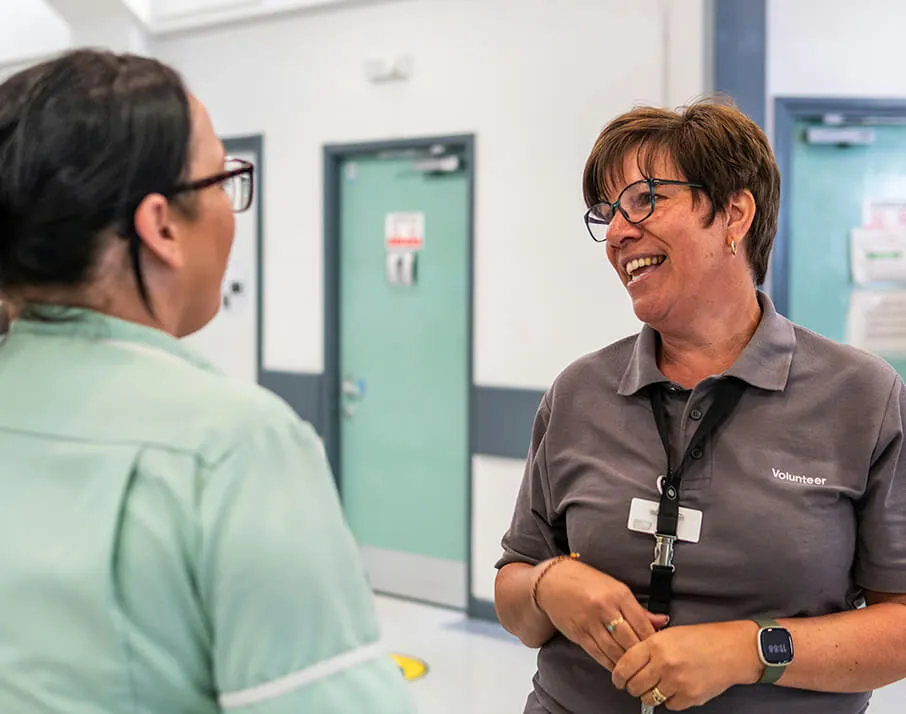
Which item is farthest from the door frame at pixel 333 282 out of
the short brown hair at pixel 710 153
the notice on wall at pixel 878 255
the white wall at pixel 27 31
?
the short brown hair at pixel 710 153

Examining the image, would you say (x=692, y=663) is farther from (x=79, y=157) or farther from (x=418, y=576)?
(x=418, y=576)

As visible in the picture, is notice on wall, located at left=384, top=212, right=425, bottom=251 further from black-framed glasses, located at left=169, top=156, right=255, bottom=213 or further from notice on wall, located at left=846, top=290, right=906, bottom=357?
black-framed glasses, located at left=169, top=156, right=255, bottom=213

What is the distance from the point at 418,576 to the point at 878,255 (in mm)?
2613

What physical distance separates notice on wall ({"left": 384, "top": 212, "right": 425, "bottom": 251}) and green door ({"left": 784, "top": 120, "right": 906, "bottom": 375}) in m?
1.73

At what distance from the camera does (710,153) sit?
4.75 feet

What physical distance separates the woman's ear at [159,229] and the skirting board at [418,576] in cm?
388

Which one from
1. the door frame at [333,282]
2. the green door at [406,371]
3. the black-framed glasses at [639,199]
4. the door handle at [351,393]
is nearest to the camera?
the black-framed glasses at [639,199]

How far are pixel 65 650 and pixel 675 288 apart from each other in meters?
1.03

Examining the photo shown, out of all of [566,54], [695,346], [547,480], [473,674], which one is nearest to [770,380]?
[695,346]

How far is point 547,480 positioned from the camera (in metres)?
1.55

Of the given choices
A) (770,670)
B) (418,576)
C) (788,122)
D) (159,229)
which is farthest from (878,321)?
(159,229)

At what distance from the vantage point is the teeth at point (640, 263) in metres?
1.49

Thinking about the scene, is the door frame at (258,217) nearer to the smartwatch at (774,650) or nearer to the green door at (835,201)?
the green door at (835,201)

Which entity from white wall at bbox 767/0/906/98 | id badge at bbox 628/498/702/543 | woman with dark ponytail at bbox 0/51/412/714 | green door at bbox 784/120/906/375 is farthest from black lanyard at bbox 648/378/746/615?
white wall at bbox 767/0/906/98
